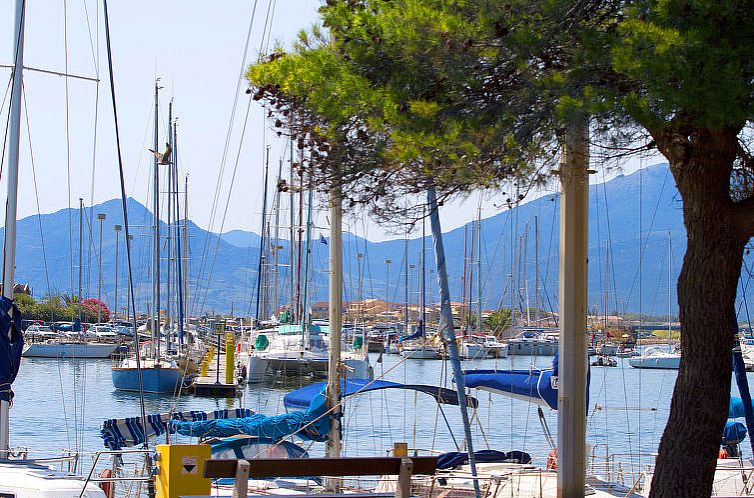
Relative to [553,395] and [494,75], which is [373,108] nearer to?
[494,75]

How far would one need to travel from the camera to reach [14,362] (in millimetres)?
12719

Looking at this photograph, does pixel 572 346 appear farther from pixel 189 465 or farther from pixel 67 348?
pixel 67 348

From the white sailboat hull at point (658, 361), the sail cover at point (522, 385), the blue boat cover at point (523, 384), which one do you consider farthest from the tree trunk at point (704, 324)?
the white sailboat hull at point (658, 361)

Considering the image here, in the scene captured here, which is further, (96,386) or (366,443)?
(96,386)

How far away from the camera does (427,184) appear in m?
7.50

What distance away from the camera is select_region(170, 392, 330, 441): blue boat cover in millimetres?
14664

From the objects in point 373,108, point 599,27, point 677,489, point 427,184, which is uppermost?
point 599,27

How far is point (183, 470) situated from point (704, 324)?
5338 millimetres

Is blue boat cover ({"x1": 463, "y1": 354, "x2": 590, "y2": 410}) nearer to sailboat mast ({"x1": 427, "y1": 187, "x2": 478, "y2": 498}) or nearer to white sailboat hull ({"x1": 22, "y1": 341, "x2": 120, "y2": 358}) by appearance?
sailboat mast ({"x1": 427, "y1": 187, "x2": 478, "y2": 498})

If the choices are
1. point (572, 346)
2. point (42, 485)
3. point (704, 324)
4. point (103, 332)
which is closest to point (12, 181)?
point (42, 485)

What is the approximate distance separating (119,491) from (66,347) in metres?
59.3

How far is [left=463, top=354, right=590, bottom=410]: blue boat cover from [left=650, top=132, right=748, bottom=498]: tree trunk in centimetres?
877

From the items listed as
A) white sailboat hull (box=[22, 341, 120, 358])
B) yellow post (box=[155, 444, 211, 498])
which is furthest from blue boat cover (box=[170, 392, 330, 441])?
white sailboat hull (box=[22, 341, 120, 358])

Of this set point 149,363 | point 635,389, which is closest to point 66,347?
point 149,363
